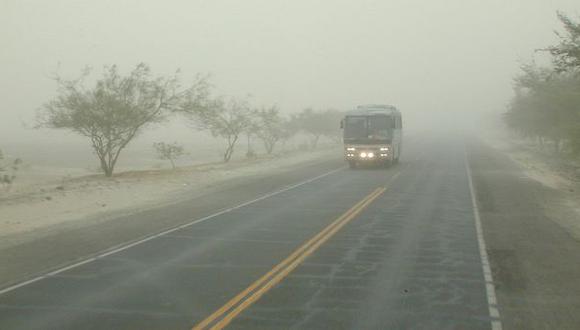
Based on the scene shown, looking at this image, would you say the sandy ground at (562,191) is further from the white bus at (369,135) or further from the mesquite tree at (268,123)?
the mesquite tree at (268,123)

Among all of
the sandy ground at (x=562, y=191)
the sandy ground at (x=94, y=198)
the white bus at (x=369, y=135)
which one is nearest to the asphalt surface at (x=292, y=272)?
the sandy ground at (x=562, y=191)

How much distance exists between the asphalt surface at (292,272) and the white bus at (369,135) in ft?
47.3

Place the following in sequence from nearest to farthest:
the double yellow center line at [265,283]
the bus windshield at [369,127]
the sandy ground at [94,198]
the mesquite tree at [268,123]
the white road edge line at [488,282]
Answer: the double yellow center line at [265,283]
the white road edge line at [488,282]
the sandy ground at [94,198]
the bus windshield at [369,127]
the mesquite tree at [268,123]

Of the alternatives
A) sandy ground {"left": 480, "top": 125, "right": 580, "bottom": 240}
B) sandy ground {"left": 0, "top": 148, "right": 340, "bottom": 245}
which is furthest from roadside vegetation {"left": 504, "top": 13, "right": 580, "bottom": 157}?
sandy ground {"left": 0, "top": 148, "right": 340, "bottom": 245}

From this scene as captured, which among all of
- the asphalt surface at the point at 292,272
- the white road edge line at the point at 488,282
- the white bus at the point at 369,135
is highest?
the white bus at the point at 369,135

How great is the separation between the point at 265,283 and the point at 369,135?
24.7m

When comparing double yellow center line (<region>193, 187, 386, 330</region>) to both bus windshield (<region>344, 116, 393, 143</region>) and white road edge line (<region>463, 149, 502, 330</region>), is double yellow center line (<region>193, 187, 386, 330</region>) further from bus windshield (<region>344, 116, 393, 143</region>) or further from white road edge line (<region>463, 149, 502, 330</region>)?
bus windshield (<region>344, 116, 393, 143</region>)

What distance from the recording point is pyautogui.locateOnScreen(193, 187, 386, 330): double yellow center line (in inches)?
305

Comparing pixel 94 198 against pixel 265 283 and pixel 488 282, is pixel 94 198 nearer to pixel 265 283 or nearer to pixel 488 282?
pixel 265 283

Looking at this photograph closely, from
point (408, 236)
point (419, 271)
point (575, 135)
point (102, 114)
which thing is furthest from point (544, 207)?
point (102, 114)

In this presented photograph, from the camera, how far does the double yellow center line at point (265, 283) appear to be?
774 centimetres

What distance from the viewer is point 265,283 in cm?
966

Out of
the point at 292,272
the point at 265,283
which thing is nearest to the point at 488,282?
the point at 292,272

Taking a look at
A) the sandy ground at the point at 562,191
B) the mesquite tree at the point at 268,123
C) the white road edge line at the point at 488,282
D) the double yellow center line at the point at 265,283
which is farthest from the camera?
the mesquite tree at the point at 268,123
